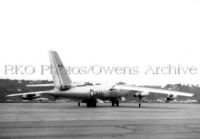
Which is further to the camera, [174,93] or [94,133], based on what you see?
[174,93]

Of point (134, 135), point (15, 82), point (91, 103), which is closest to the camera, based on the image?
point (134, 135)

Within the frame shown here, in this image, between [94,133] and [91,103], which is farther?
[91,103]

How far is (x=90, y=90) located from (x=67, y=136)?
2893 cm

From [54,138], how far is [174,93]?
2952 cm

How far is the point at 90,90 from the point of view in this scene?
41.7m

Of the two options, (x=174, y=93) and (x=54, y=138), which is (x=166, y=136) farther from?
(x=174, y=93)

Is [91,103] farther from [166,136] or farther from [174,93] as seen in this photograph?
[166,136]

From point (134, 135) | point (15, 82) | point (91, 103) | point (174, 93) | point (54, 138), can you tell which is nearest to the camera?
point (54, 138)

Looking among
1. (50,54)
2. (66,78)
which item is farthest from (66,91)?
(50,54)

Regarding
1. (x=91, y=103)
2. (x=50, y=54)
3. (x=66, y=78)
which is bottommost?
(x=91, y=103)

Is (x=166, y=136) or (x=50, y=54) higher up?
(x=50, y=54)

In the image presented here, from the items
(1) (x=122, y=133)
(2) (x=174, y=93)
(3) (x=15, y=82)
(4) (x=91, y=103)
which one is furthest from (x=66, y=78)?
(3) (x=15, y=82)

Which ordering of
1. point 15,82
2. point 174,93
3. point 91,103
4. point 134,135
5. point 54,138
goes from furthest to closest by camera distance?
point 15,82 → point 91,103 → point 174,93 → point 134,135 → point 54,138

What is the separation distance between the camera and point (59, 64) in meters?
41.7
